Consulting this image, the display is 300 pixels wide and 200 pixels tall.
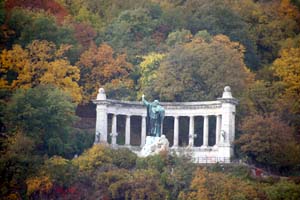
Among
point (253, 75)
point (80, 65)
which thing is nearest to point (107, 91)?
point (80, 65)

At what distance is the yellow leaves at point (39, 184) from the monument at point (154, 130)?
10186mm

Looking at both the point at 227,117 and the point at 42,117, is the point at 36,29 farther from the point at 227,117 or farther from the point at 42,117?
the point at 227,117

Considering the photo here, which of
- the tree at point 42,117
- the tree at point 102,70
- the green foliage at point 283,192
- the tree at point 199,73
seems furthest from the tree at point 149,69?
the green foliage at point 283,192

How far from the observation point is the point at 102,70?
132375 millimetres

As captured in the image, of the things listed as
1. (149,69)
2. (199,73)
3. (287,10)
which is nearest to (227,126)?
(199,73)

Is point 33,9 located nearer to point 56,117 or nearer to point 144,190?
point 56,117

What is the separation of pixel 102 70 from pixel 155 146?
1346 centimetres

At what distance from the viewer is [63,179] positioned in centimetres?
11562

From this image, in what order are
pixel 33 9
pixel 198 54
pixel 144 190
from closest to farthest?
pixel 144 190 < pixel 198 54 < pixel 33 9

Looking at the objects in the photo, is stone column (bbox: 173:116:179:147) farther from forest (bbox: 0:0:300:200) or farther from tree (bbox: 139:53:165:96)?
tree (bbox: 139:53:165:96)

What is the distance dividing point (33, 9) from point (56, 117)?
22.5 metres

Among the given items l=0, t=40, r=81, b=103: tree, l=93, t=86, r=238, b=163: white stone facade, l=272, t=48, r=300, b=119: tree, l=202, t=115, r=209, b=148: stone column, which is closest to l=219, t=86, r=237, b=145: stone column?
l=93, t=86, r=238, b=163: white stone facade

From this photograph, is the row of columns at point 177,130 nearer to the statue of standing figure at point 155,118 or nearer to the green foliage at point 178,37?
the statue of standing figure at point 155,118

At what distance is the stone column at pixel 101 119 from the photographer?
124312 mm
